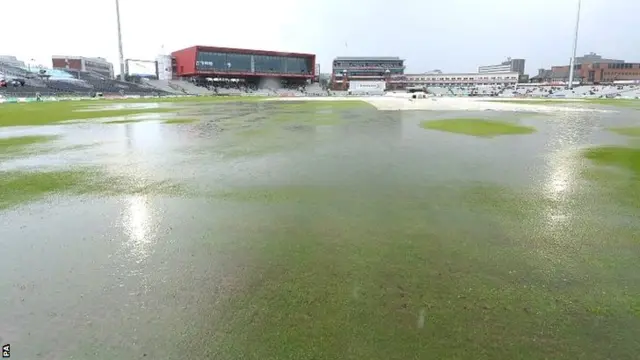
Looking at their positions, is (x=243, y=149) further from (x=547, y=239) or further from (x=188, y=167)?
(x=547, y=239)

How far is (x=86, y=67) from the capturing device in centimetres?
17512

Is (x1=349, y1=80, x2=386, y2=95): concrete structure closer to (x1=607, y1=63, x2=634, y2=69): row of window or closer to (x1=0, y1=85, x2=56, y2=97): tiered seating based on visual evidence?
(x1=0, y1=85, x2=56, y2=97): tiered seating

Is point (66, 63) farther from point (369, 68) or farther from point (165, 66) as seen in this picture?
point (369, 68)

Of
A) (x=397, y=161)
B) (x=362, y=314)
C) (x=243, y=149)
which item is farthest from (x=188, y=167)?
(x=362, y=314)

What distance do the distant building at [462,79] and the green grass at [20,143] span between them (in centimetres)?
16772

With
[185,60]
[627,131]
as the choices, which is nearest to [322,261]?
[627,131]

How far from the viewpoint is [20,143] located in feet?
52.6

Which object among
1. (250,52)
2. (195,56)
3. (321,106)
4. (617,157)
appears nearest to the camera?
(617,157)

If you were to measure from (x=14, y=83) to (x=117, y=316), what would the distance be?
86.4 meters

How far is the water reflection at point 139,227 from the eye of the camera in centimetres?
543

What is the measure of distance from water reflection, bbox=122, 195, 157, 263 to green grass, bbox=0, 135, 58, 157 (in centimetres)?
894

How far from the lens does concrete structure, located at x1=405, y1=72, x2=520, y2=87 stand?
172750 mm

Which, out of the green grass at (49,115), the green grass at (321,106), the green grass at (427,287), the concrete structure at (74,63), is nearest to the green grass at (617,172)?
the green grass at (427,287)

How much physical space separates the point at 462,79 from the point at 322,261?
7532 inches
